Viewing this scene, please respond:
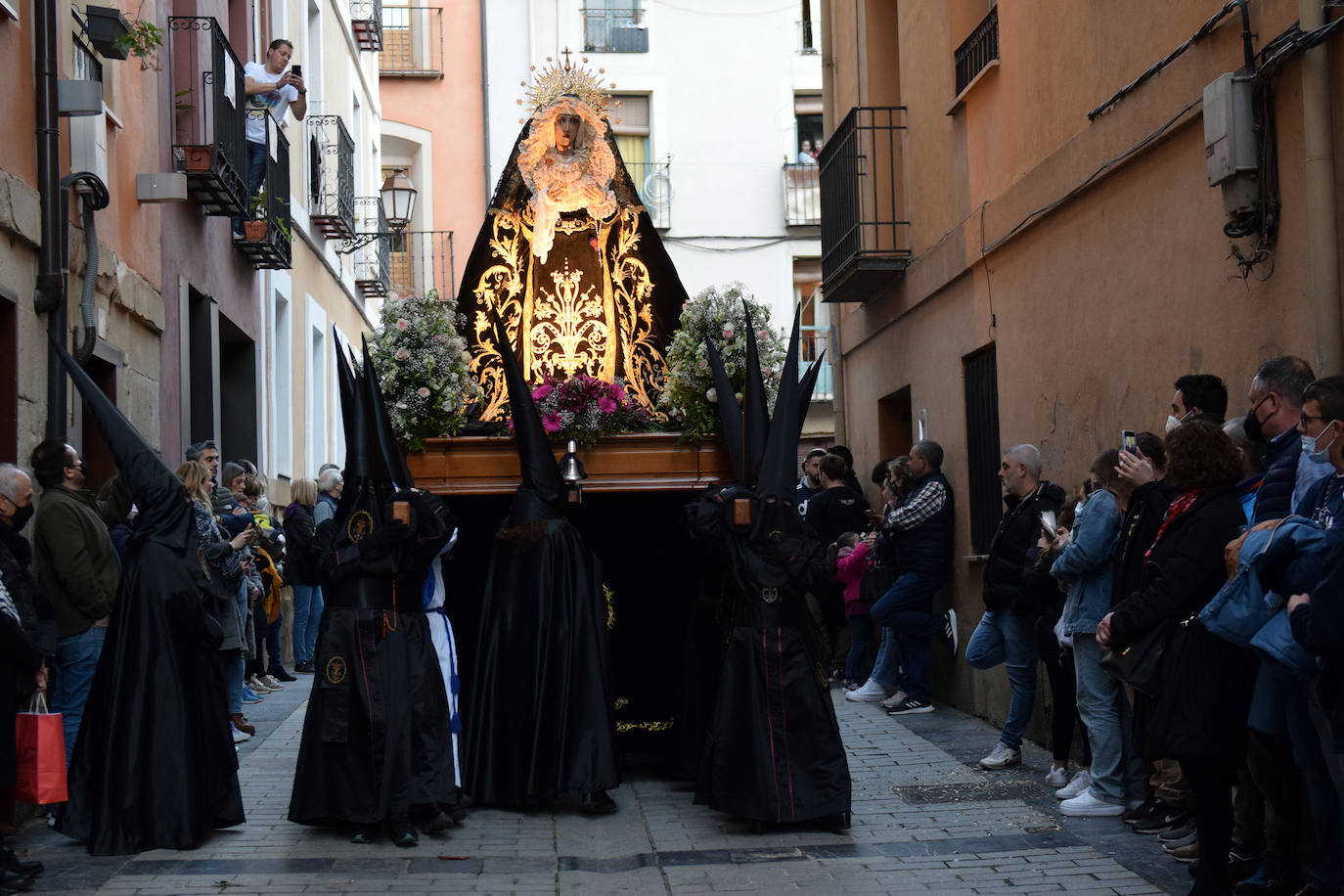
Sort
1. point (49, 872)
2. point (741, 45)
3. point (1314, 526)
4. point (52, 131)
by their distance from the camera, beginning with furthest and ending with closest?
point (741, 45)
point (52, 131)
point (49, 872)
point (1314, 526)

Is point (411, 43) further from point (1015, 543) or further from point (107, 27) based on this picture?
point (1015, 543)

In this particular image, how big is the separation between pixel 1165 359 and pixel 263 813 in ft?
16.6

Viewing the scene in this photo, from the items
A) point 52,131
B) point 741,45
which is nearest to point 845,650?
point 52,131

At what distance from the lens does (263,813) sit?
314 inches

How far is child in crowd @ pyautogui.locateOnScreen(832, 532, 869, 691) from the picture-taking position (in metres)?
12.7

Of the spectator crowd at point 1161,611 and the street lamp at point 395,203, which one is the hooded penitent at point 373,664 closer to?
the spectator crowd at point 1161,611

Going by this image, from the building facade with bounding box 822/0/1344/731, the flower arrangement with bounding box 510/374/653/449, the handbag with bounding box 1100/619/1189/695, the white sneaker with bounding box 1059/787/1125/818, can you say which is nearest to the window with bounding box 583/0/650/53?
the building facade with bounding box 822/0/1344/731

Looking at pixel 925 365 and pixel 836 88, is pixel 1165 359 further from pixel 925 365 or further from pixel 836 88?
pixel 836 88

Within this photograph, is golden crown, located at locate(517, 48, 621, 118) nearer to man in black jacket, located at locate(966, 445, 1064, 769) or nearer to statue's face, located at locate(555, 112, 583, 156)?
statue's face, located at locate(555, 112, 583, 156)

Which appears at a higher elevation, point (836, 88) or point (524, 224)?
point (836, 88)

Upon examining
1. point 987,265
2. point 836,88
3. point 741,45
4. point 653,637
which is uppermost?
point 741,45

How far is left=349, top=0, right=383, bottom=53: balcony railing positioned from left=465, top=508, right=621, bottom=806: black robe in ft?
50.9

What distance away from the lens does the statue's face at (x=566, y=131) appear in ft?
31.8

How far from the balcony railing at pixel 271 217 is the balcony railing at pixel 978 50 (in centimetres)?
601
